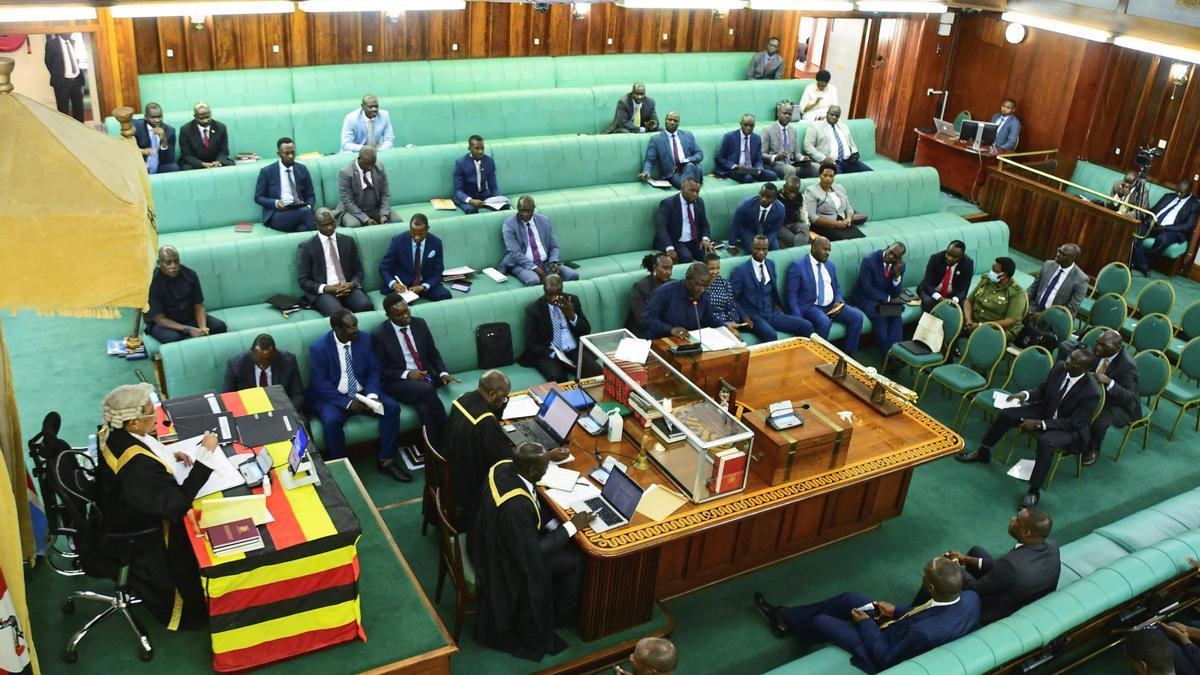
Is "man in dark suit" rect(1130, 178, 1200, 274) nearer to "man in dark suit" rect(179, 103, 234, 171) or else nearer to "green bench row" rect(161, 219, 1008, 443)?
"green bench row" rect(161, 219, 1008, 443)

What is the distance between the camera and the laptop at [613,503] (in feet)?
17.8

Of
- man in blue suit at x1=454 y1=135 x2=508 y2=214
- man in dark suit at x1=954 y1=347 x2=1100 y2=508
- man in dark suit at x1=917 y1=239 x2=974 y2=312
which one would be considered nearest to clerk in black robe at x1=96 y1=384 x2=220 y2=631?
man in blue suit at x1=454 y1=135 x2=508 y2=214

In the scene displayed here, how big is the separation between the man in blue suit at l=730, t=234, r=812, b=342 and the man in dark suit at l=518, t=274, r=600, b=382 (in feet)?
5.47

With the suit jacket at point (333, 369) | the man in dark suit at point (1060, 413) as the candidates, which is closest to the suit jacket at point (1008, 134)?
the man in dark suit at point (1060, 413)

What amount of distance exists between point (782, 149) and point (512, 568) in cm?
829

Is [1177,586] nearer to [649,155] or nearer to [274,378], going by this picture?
[274,378]

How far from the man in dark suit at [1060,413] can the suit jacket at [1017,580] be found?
2033mm

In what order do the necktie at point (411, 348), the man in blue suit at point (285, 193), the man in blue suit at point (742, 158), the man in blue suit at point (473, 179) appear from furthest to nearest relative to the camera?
the man in blue suit at point (742, 158) → the man in blue suit at point (473, 179) → the man in blue suit at point (285, 193) → the necktie at point (411, 348)

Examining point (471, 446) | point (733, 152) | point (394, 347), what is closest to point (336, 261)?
point (394, 347)

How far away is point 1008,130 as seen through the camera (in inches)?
531

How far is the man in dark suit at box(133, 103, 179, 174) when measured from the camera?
9867 mm

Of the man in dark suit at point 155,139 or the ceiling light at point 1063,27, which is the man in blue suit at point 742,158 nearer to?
the ceiling light at point 1063,27

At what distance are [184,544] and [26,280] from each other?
222cm

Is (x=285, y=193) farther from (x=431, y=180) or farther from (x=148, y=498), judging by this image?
(x=148, y=498)
